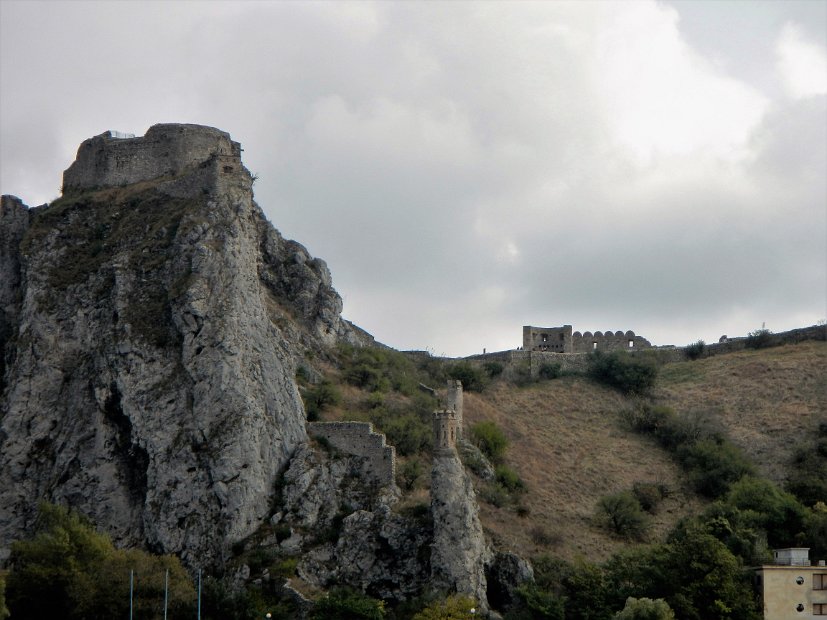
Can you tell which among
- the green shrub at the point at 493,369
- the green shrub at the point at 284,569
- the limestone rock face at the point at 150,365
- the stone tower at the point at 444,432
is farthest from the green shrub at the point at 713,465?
the green shrub at the point at 284,569

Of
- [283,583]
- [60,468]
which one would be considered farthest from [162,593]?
[60,468]

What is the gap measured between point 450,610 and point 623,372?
3942 cm

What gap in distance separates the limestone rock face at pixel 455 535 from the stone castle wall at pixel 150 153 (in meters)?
24.4

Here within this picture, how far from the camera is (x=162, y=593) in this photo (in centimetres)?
6256

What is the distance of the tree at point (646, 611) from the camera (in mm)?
61281

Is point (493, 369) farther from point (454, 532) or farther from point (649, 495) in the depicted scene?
point (454, 532)

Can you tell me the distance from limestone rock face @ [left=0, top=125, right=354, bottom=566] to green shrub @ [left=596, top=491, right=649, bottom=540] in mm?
16719

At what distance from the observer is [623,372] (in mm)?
98250

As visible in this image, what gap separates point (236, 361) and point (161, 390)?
11.5ft

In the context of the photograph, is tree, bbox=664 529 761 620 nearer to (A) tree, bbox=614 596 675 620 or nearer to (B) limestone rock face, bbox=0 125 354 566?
(A) tree, bbox=614 596 675 620

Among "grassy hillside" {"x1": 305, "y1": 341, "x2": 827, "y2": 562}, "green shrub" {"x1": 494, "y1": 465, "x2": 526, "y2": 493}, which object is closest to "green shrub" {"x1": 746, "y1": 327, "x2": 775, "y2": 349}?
"grassy hillside" {"x1": 305, "y1": 341, "x2": 827, "y2": 562}

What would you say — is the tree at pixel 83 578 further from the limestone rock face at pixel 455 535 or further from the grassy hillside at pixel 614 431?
the grassy hillside at pixel 614 431

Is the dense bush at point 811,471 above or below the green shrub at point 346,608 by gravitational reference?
above

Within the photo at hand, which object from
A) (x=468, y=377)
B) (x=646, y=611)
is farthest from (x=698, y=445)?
(x=646, y=611)
